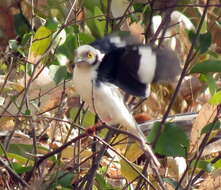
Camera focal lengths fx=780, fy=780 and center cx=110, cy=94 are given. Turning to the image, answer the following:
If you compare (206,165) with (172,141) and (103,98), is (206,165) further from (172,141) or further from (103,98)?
(103,98)

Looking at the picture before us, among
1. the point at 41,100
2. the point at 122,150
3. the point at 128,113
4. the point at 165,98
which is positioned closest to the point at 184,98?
the point at 165,98

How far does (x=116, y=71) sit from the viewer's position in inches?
81.4

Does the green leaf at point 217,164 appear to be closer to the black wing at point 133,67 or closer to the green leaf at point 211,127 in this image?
the green leaf at point 211,127

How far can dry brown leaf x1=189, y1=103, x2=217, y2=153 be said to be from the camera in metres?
2.31

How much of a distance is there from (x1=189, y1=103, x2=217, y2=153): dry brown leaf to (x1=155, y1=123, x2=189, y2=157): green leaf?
0.12 m

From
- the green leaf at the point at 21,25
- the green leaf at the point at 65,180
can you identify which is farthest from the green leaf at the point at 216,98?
the green leaf at the point at 21,25

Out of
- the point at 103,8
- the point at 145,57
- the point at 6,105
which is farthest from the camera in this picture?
the point at 103,8

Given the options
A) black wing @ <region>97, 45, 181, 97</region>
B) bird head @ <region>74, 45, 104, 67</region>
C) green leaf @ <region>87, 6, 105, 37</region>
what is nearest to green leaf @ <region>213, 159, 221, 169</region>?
black wing @ <region>97, 45, 181, 97</region>

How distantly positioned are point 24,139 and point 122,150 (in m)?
0.35

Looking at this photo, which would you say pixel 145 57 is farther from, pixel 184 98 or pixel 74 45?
pixel 184 98

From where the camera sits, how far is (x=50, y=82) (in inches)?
94.7

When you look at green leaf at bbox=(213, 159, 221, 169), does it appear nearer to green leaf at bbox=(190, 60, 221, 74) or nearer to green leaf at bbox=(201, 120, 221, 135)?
green leaf at bbox=(201, 120, 221, 135)

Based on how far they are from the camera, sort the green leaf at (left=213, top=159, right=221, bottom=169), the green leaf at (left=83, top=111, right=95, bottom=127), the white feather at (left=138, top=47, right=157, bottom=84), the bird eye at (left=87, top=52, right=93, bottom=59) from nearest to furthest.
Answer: the white feather at (left=138, top=47, right=157, bottom=84)
the bird eye at (left=87, top=52, right=93, bottom=59)
the green leaf at (left=213, top=159, right=221, bottom=169)
the green leaf at (left=83, top=111, right=95, bottom=127)

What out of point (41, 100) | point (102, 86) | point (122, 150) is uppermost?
point (102, 86)
